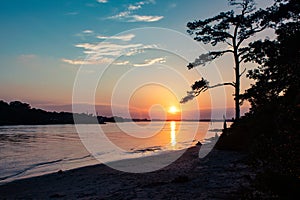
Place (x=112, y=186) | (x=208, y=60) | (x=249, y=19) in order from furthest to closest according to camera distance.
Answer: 1. (x=208, y=60)
2. (x=249, y=19)
3. (x=112, y=186)

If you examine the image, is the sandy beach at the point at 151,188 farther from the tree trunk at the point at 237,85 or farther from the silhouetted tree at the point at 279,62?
the tree trunk at the point at 237,85

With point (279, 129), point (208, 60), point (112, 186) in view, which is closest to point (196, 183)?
point (112, 186)

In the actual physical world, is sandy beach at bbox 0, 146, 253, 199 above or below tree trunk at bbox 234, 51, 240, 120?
below

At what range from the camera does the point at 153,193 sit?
410 inches

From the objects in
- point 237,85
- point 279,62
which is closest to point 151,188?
point 279,62

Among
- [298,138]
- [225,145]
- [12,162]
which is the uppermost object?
[298,138]

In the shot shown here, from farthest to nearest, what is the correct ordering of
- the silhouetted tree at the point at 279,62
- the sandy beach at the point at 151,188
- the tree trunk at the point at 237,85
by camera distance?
the tree trunk at the point at 237,85
the sandy beach at the point at 151,188
the silhouetted tree at the point at 279,62

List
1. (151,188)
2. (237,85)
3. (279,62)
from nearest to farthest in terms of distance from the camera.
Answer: (151,188), (279,62), (237,85)

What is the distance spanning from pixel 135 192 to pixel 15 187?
9078 mm

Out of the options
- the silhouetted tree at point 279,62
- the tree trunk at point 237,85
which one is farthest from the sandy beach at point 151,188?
the tree trunk at point 237,85

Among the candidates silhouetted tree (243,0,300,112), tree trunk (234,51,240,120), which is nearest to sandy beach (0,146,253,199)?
silhouetted tree (243,0,300,112)

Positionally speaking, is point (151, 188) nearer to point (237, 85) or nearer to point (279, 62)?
point (279, 62)

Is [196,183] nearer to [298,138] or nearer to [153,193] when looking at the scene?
[153,193]

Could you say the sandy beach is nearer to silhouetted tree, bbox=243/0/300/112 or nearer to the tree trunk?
silhouetted tree, bbox=243/0/300/112
